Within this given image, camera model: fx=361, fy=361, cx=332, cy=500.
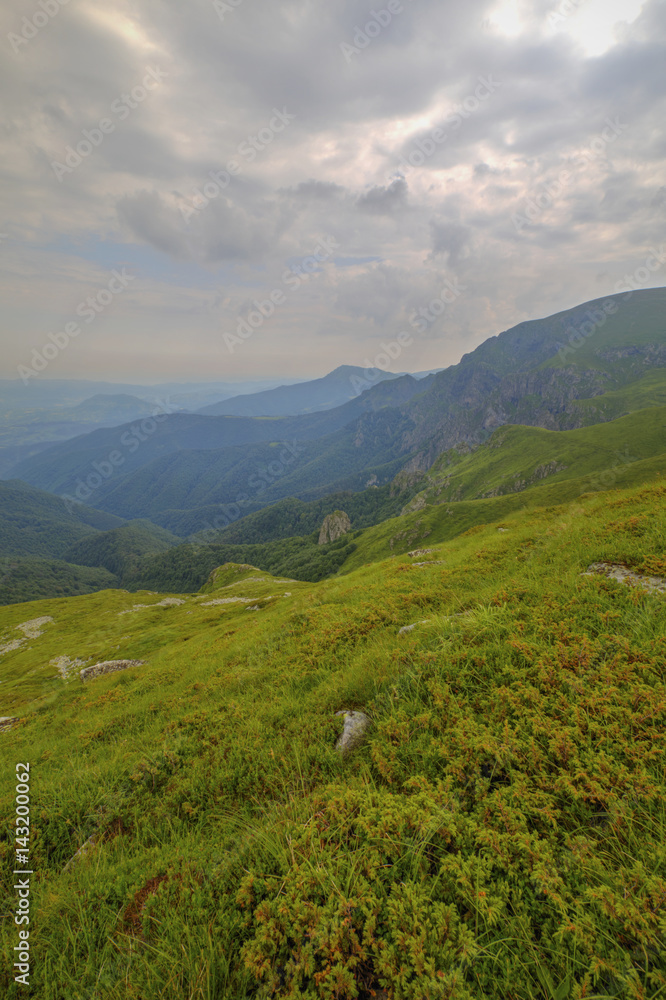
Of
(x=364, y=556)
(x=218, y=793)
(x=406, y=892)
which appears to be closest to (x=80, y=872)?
(x=218, y=793)

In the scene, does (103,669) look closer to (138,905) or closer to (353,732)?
(138,905)

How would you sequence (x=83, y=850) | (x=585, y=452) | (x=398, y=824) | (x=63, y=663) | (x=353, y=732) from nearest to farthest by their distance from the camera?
(x=398, y=824) → (x=83, y=850) → (x=353, y=732) → (x=63, y=663) → (x=585, y=452)

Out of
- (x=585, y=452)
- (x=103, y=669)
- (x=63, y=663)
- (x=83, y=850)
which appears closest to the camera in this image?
(x=83, y=850)

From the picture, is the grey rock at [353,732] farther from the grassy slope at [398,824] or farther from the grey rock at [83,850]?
the grey rock at [83,850]

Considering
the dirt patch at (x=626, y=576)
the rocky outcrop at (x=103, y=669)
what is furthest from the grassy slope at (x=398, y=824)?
the rocky outcrop at (x=103, y=669)

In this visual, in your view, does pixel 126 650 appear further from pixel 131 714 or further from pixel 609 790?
pixel 609 790

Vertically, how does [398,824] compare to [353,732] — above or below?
above

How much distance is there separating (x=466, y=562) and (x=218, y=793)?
11.3 m

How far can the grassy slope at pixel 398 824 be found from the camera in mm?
3303

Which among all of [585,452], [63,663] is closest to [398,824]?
[63,663]

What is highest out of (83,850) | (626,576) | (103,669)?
(626,576)

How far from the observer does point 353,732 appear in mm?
6508

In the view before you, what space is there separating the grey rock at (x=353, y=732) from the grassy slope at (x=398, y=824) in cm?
25

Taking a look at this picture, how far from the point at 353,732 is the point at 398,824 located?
7.22ft
